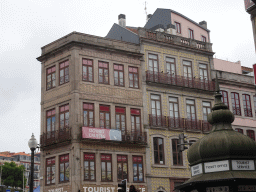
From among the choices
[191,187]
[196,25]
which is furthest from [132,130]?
[191,187]

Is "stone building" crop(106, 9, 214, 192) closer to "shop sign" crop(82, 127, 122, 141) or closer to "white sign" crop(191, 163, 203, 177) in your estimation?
"shop sign" crop(82, 127, 122, 141)

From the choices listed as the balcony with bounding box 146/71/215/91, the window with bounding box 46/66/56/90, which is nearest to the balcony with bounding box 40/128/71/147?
the window with bounding box 46/66/56/90

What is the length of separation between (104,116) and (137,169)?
467 cm

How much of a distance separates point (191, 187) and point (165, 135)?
20387 mm

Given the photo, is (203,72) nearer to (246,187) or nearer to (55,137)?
(55,137)

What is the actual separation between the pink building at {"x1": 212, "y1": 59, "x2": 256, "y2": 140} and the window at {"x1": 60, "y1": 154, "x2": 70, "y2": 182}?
15.4m

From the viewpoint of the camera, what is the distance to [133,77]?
37188mm

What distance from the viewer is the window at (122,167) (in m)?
34.3

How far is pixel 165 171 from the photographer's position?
36469 mm

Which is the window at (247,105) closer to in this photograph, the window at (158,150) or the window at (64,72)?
the window at (158,150)

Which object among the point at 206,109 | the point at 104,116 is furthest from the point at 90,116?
the point at 206,109

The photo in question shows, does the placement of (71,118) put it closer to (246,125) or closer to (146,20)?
(246,125)

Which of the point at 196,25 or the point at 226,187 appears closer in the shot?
the point at 226,187

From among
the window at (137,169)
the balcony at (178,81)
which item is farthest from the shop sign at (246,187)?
the balcony at (178,81)
